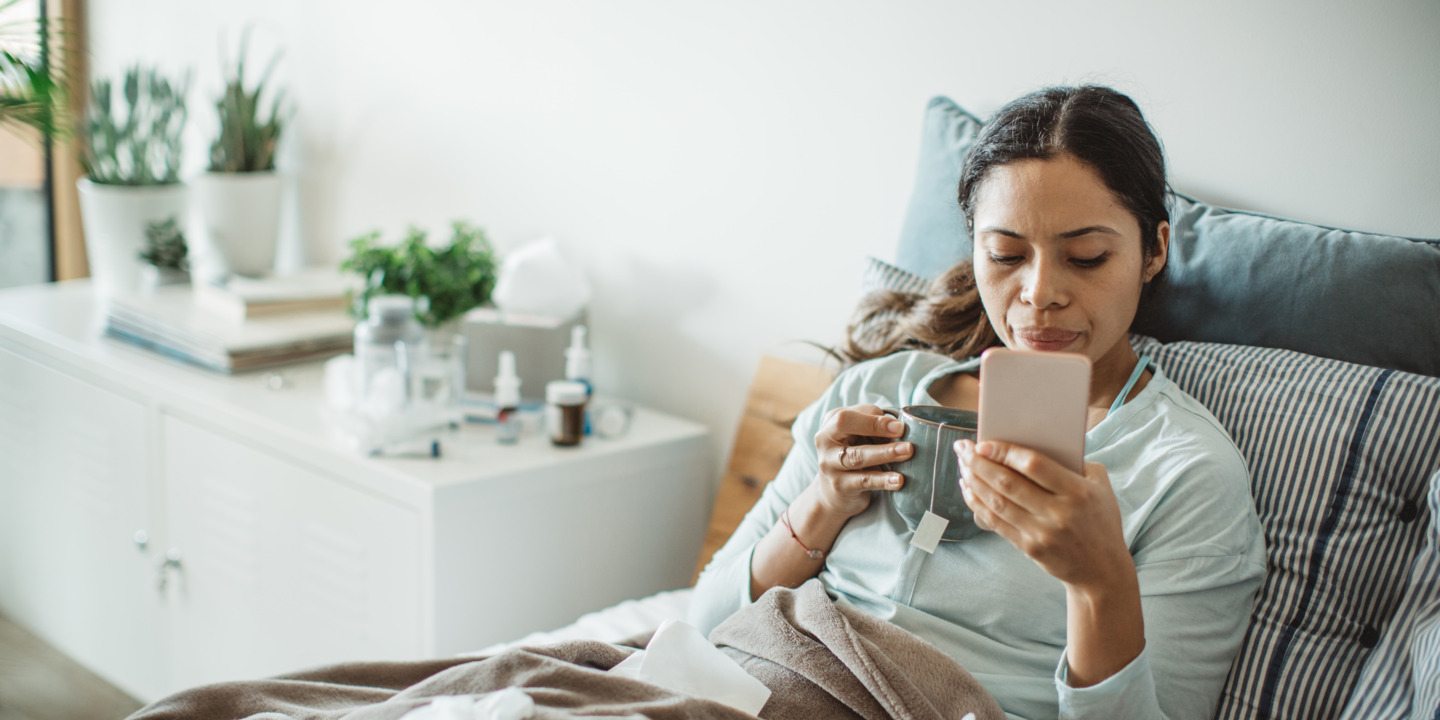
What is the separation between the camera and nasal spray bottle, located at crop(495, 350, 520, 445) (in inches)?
66.0

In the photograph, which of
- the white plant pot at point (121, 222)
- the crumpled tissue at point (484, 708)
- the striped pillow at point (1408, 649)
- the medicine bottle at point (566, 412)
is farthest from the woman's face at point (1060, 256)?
the white plant pot at point (121, 222)

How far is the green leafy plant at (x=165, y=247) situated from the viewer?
2342mm

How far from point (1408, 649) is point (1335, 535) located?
0.38ft

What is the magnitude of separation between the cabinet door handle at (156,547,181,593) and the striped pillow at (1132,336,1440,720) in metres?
1.70

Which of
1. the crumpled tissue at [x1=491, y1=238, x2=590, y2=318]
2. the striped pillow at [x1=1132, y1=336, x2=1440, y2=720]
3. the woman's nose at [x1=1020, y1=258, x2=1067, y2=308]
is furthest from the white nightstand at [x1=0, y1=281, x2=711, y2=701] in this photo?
the striped pillow at [x1=1132, y1=336, x2=1440, y2=720]

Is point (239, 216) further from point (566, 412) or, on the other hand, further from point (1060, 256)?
point (1060, 256)

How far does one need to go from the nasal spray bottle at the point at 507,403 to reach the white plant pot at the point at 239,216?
3.23ft

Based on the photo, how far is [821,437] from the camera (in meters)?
1.05

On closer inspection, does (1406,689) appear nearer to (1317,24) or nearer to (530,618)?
(1317,24)

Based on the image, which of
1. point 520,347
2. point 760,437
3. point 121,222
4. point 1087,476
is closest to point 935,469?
point 1087,476

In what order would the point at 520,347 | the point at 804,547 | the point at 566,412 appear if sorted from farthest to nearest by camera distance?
1. the point at 520,347
2. the point at 566,412
3. the point at 804,547

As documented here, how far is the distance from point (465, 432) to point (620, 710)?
980 millimetres

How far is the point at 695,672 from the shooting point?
0.93m

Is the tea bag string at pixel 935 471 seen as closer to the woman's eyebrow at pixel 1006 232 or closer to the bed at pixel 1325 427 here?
the woman's eyebrow at pixel 1006 232
